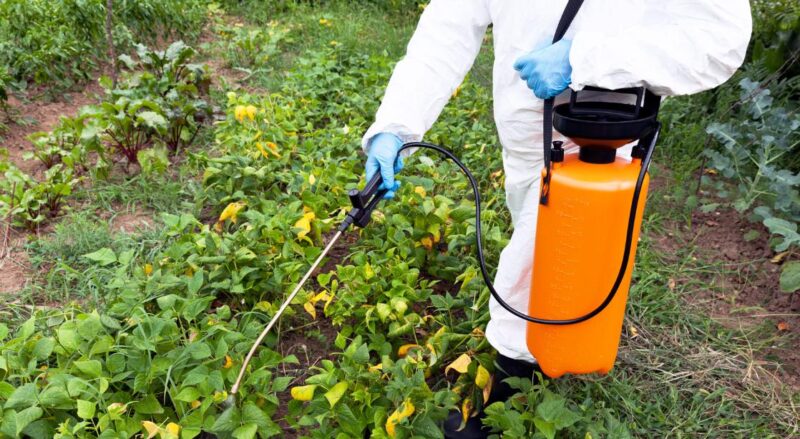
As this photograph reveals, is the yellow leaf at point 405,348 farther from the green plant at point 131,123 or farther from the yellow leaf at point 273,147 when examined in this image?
the green plant at point 131,123

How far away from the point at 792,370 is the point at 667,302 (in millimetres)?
480

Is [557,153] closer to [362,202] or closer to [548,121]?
[548,121]

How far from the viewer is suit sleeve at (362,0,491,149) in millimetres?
1734

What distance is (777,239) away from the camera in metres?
2.66

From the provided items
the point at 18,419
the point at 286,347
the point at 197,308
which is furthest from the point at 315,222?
the point at 18,419

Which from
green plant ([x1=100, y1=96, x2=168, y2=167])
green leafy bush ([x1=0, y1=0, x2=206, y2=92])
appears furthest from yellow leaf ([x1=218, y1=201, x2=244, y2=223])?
green leafy bush ([x1=0, y1=0, x2=206, y2=92])

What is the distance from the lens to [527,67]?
140cm

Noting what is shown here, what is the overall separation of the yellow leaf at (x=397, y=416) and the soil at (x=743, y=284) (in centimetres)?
140

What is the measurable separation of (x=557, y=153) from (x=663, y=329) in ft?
4.29

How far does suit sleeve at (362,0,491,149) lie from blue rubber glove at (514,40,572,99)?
383mm

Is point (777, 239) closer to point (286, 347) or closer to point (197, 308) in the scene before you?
point (286, 347)

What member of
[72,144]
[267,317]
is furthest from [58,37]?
[267,317]

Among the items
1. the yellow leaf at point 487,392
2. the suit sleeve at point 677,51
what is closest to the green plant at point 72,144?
the yellow leaf at point 487,392

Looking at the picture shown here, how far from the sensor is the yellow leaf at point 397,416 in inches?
68.6
